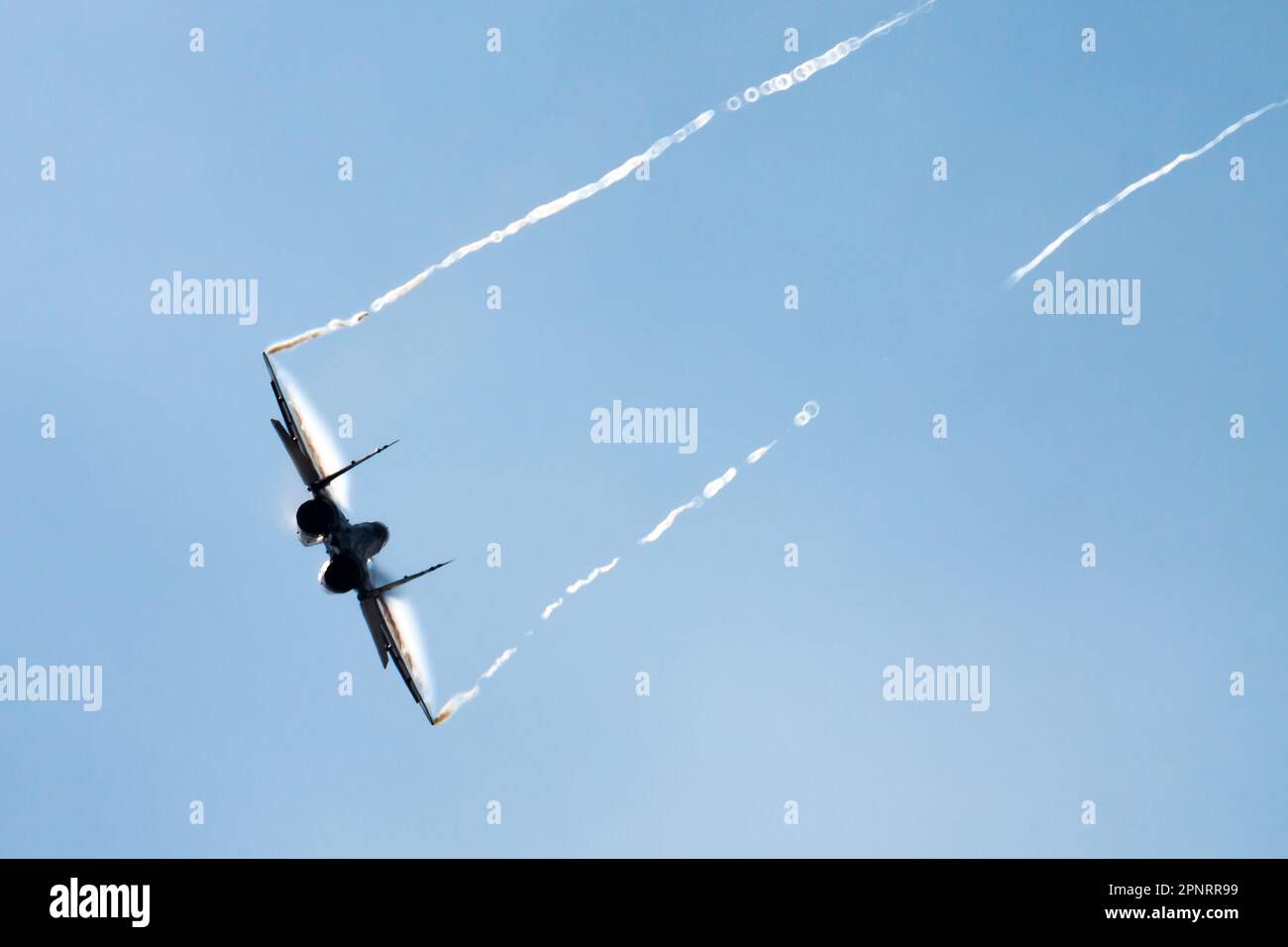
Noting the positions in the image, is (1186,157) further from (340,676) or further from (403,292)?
(340,676)

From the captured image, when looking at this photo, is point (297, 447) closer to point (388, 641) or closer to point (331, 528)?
point (331, 528)

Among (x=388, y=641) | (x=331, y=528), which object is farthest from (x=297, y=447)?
(x=388, y=641)

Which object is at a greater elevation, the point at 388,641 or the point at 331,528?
the point at 331,528

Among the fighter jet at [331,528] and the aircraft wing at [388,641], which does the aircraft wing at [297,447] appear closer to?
the fighter jet at [331,528]

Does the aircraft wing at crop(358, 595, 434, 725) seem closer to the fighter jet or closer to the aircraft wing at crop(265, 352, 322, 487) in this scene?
the fighter jet

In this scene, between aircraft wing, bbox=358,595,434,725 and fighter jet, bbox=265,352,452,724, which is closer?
fighter jet, bbox=265,352,452,724

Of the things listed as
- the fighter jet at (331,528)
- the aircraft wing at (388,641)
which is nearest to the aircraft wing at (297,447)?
the fighter jet at (331,528)

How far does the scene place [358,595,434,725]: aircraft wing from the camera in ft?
178

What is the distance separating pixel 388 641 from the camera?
56.3 metres

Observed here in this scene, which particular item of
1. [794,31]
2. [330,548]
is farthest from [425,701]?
[794,31]

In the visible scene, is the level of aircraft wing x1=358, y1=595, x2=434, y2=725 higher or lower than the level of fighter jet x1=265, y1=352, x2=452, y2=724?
lower

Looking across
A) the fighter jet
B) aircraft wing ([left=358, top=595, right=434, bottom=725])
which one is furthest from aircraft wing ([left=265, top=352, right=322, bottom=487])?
aircraft wing ([left=358, top=595, right=434, bottom=725])

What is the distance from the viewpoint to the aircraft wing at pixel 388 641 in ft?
178

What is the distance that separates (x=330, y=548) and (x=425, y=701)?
36.3 feet
